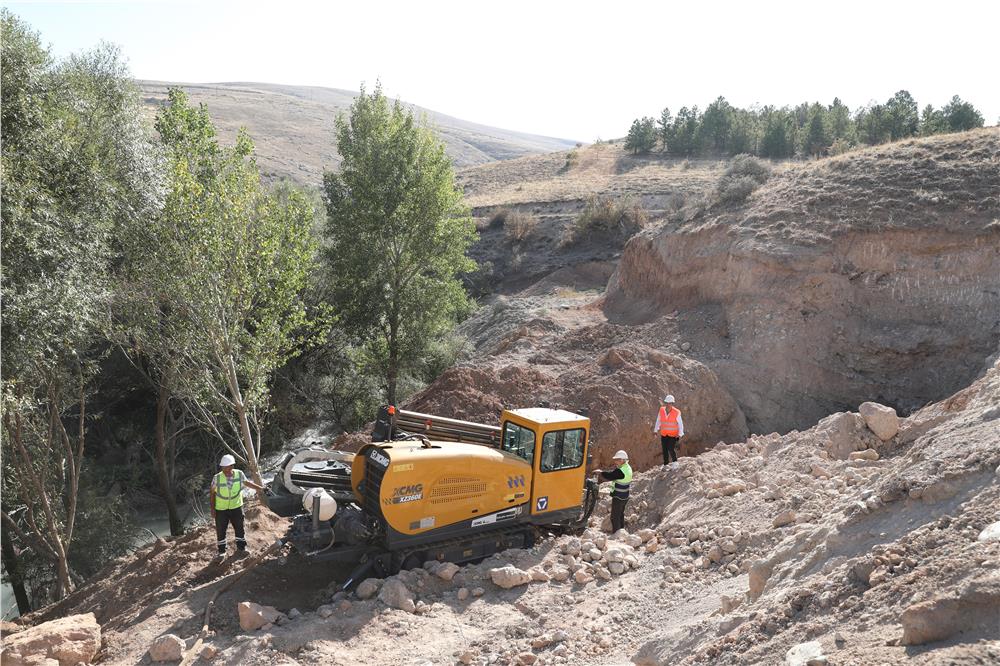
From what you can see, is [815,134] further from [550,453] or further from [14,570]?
[14,570]

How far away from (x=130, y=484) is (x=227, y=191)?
12.2m

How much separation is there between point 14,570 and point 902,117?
50554mm

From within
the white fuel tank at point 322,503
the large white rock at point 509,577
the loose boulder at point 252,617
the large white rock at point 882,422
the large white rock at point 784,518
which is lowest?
the loose boulder at point 252,617

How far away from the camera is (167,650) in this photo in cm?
729

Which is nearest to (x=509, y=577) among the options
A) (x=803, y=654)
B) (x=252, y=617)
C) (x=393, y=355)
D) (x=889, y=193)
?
(x=252, y=617)

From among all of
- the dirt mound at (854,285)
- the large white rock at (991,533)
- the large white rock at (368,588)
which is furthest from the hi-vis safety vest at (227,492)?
the dirt mound at (854,285)

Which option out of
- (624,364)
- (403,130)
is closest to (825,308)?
(624,364)

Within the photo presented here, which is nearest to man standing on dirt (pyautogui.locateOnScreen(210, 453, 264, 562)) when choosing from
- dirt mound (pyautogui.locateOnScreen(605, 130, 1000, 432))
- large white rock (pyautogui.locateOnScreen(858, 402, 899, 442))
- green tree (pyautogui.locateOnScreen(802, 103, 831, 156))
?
large white rock (pyautogui.locateOnScreen(858, 402, 899, 442))

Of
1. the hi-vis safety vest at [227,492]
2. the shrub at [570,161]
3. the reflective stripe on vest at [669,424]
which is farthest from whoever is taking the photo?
the shrub at [570,161]

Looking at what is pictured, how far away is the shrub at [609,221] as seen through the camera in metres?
35.2

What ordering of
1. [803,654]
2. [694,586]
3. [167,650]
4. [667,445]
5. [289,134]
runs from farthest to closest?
[289,134], [667,445], [694,586], [167,650], [803,654]

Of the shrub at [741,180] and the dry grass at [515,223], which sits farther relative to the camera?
the dry grass at [515,223]

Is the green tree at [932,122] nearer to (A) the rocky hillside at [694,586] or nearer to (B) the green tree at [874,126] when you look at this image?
(B) the green tree at [874,126]

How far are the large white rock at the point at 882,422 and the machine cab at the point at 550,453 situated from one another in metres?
5.08
